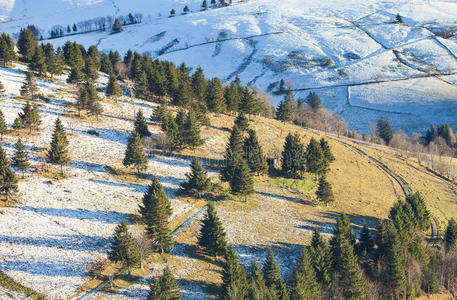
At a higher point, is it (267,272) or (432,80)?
(432,80)

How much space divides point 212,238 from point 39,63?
77.7 metres

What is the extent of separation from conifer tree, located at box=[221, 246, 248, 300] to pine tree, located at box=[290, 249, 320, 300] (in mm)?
5728

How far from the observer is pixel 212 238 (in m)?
43.3

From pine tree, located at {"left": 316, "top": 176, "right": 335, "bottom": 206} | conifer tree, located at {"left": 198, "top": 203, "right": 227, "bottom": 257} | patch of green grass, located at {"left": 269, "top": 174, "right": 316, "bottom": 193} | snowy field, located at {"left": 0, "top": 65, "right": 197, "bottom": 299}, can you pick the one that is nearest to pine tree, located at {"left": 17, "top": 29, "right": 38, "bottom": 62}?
snowy field, located at {"left": 0, "top": 65, "right": 197, "bottom": 299}

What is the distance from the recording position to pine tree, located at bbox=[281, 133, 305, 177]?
7038cm

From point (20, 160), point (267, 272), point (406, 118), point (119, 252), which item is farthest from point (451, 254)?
point (406, 118)

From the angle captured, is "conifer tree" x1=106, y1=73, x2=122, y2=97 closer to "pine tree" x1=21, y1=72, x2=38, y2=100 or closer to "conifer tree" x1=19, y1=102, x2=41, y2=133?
"pine tree" x1=21, y1=72, x2=38, y2=100

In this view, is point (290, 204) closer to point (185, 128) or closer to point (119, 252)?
point (185, 128)

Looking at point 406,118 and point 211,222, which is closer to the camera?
point 211,222

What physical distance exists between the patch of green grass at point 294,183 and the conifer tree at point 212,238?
25043 mm

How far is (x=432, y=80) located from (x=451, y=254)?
145 m

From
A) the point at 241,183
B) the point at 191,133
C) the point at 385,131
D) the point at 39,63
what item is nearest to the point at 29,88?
the point at 39,63

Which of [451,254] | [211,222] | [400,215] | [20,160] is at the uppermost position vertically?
[20,160]

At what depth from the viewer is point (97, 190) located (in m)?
51.4
